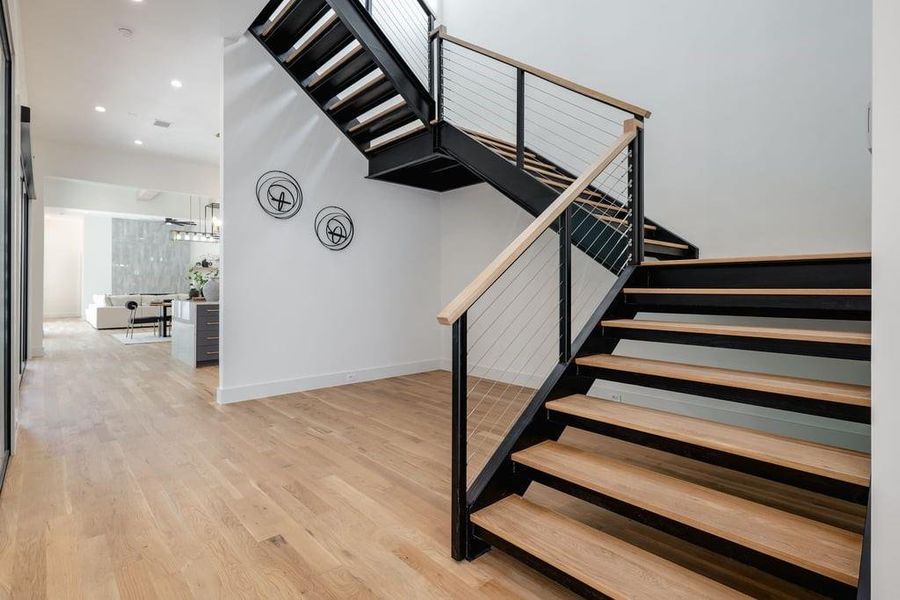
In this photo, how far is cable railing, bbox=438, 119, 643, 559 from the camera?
1.85m

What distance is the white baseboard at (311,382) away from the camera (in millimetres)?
4199

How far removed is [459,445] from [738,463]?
39.9 inches

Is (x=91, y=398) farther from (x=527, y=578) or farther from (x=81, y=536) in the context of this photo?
(x=527, y=578)

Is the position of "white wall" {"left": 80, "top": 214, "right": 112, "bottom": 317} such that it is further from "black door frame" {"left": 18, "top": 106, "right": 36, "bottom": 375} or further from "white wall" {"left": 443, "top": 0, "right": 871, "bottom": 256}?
"white wall" {"left": 443, "top": 0, "right": 871, "bottom": 256}

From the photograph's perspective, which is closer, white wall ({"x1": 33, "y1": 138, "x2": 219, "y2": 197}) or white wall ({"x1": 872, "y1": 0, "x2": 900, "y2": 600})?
white wall ({"x1": 872, "y1": 0, "x2": 900, "y2": 600})

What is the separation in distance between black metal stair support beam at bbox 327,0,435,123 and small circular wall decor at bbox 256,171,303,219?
1443 mm

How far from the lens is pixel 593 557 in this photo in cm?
161

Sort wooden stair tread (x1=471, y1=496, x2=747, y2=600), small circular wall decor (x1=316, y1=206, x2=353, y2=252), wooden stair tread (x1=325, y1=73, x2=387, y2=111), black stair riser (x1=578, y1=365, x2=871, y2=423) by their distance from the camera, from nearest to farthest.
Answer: wooden stair tread (x1=471, y1=496, x2=747, y2=600) < black stair riser (x1=578, y1=365, x2=871, y2=423) < wooden stair tread (x1=325, y1=73, x2=387, y2=111) < small circular wall decor (x1=316, y1=206, x2=353, y2=252)

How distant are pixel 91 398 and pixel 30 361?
2831mm

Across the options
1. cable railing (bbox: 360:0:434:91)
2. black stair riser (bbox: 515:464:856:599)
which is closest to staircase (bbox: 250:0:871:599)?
black stair riser (bbox: 515:464:856:599)

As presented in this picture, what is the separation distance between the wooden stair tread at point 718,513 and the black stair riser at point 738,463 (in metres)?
0.11

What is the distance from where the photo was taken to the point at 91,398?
435 centimetres

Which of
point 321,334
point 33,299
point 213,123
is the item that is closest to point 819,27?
point 321,334

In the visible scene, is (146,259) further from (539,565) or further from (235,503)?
(539,565)
